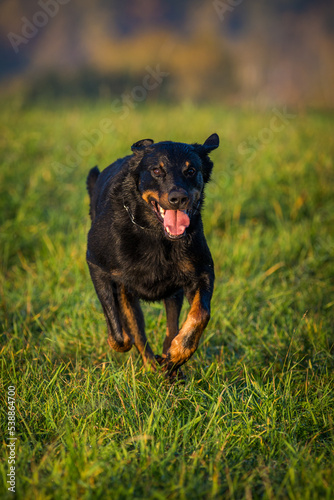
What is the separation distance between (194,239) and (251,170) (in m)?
4.46

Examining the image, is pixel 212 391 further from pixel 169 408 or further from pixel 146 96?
pixel 146 96

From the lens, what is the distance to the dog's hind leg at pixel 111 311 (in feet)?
10.6

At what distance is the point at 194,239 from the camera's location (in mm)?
3164

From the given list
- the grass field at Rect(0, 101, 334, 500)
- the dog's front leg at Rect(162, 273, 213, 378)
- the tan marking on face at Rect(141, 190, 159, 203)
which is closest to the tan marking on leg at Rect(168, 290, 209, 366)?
the dog's front leg at Rect(162, 273, 213, 378)

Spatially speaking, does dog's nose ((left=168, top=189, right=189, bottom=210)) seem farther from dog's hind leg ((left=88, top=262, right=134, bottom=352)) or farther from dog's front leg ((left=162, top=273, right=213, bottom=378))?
dog's hind leg ((left=88, top=262, right=134, bottom=352))

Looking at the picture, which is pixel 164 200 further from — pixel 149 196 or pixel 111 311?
pixel 111 311

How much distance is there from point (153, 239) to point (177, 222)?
0.88 feet

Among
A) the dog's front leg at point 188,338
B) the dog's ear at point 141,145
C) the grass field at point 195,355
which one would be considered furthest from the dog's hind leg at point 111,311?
the dog's ear at point 141,145

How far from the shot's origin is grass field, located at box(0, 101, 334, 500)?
7.45ft

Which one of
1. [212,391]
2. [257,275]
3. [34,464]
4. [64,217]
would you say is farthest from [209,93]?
[34,464]
